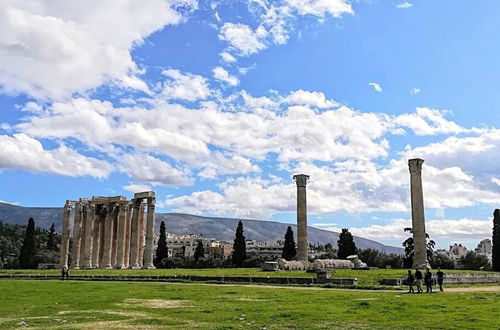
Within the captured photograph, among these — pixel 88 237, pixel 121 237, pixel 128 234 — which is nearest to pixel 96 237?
pixel 128 234

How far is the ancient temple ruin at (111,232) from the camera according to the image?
3135 inches

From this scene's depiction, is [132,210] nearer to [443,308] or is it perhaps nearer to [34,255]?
[34,255]

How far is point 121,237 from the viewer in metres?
80.5

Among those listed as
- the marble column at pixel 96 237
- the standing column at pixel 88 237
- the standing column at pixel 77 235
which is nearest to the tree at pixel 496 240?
the standing column at pixel 88 237

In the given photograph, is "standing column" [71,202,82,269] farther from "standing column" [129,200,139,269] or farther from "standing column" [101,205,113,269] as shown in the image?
"standing column" [129,200,139,269]

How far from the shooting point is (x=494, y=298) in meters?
27.3

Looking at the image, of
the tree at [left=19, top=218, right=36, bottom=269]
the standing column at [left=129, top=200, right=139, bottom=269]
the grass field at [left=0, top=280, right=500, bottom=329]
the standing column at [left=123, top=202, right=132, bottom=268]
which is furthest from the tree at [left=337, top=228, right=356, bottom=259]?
the grass field at [left=0, top=280, right=500, bottom=329]

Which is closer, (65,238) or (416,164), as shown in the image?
(416,164)

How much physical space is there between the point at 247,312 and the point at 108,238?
208 ft

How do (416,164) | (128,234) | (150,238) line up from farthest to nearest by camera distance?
1. (128,234)
2. (150,238)
3. (416,164)

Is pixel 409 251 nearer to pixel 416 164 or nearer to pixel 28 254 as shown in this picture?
pixel 416 164

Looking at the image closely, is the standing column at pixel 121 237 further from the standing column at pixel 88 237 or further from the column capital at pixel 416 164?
the column capital at pixel 416 164

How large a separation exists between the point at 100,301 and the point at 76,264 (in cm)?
6034

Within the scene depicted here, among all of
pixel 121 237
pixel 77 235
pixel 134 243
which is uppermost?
pixel 77 235
